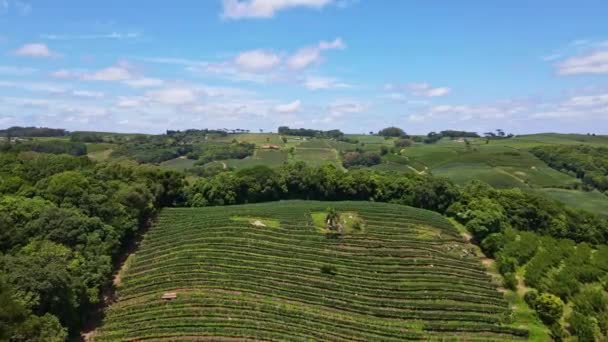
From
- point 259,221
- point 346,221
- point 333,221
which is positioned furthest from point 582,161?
point 259,221

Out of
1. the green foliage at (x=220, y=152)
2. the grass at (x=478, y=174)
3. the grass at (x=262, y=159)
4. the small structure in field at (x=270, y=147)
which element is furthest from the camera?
the small structure in field at (x=270, y=147)

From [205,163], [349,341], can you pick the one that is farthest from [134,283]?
[205,163]

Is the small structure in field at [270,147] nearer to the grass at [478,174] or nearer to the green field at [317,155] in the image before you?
the green field at [317,155]

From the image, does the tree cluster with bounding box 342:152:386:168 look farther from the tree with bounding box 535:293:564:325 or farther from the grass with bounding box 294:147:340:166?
the tree with bounding box 535:293:564:325

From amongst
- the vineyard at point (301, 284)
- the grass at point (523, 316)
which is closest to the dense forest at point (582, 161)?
the vineyard at point (301, 284)

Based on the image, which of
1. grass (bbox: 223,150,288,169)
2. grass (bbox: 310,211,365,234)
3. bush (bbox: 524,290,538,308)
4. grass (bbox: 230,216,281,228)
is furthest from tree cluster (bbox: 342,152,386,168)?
bush (bbox: 524,290,538,308)

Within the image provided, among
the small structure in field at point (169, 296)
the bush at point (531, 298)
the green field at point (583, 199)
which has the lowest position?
the bush at point (531, 298)
